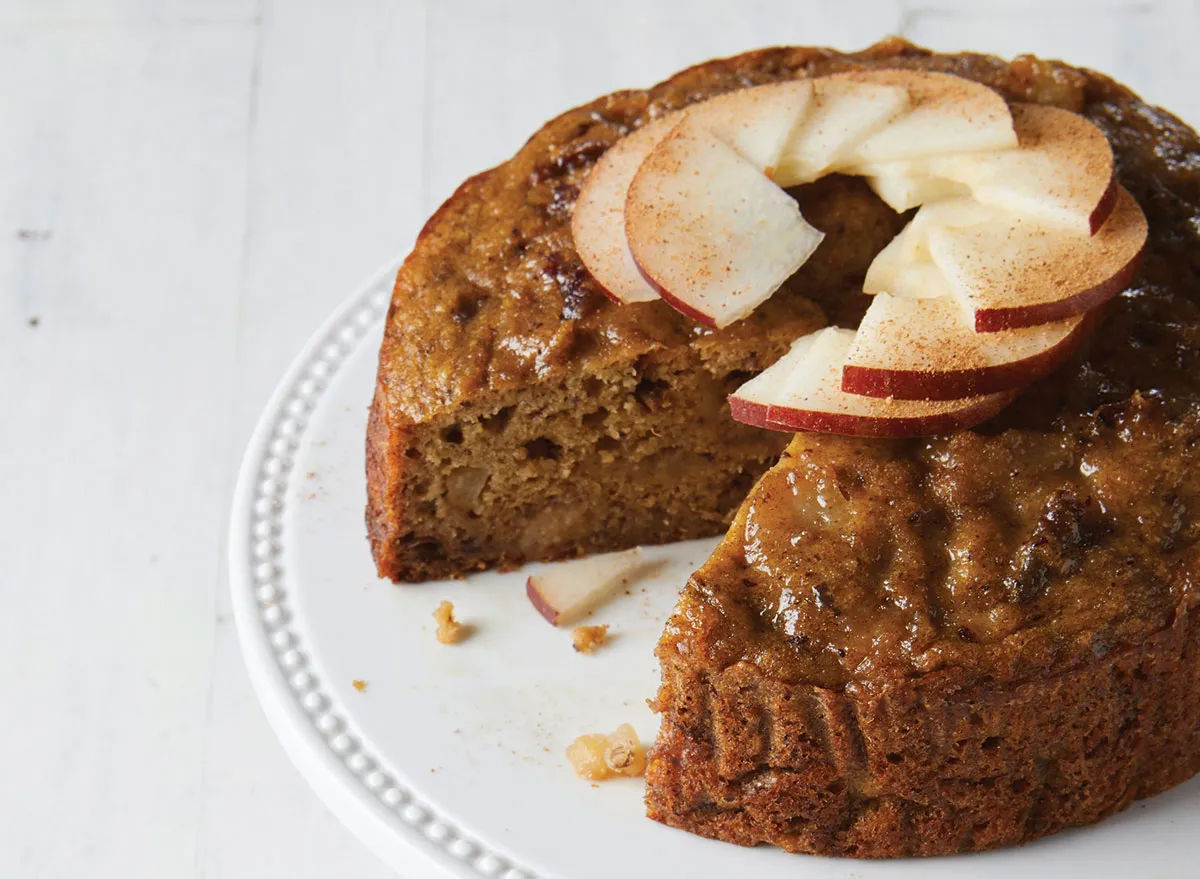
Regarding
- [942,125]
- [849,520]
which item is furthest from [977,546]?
[942,125]

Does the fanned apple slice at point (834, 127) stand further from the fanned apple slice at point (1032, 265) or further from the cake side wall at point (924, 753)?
the cake side wall at point (924, 753)

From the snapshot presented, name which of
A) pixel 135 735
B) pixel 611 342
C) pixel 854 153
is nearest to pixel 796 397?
pixel 611 342

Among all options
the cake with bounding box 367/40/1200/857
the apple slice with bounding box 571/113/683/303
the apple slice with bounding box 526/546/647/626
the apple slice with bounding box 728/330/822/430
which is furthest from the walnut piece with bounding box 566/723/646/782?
the apple slice with bounding box 571/113/683/303

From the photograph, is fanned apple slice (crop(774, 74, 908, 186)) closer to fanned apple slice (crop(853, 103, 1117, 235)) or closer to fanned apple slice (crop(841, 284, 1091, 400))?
fanned apple slice (crop(853, 103, 1117, 235))

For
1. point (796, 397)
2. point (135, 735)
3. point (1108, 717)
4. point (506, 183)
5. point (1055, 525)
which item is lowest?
point (135, 735)

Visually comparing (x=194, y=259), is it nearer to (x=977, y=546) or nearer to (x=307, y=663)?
(x=307, y=663)

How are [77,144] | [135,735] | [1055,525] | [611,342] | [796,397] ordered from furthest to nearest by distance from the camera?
[77,144], [135,735], [611,342], [796,397], [1055,525]

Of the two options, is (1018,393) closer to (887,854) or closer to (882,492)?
(882,492)
